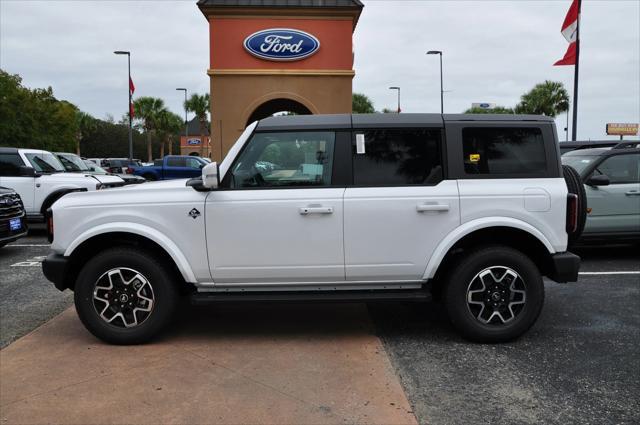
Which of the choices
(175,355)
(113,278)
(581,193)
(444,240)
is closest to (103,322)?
(113,278)

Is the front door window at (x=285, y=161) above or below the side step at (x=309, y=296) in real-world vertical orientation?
above

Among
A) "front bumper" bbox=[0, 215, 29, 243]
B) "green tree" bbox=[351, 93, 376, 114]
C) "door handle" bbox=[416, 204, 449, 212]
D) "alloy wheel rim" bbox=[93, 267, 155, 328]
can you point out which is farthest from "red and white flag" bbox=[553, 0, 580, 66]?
"green tree" bbox=[351, 93, 376, 114]

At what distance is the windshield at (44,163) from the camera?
11.8m

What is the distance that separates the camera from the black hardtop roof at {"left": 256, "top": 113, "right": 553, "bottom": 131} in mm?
4625

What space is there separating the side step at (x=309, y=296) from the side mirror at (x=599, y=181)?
4623mm

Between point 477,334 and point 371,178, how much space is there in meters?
1.56

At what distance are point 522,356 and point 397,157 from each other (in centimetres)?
189

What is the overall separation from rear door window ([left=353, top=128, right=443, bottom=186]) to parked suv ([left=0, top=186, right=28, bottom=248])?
6574 millimetres

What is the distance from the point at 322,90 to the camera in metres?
18.9

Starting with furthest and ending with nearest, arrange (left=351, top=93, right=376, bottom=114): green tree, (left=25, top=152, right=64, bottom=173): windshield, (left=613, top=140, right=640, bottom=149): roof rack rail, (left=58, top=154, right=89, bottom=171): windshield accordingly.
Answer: (left=351, top=93, right=376, bottom=114): green tree < (left=58, top=154, right=89, bottom=171): windshield < (left=25, top=152, right=64, bottom=173): windshield < (left=613, top=140, right=640, bottom=149): roof rack rail

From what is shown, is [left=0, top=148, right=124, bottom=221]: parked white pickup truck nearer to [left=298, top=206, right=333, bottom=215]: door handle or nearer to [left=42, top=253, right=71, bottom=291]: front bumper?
[left=42, top=253, right=71, bottom=291]: front bumper

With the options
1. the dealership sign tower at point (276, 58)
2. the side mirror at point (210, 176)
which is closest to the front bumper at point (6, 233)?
the side mirror at point (210, 176)

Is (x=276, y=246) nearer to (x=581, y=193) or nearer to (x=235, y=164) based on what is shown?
(x=235, y=164)

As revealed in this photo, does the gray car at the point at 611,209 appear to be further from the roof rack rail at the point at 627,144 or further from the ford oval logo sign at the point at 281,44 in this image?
the ford oval logo sign at the point at 281,44
